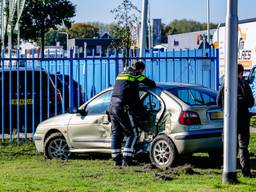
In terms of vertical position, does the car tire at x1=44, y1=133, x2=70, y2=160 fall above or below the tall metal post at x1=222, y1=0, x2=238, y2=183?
below

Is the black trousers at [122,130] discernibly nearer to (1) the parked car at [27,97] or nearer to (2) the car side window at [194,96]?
(2) the car side window at [194,96]

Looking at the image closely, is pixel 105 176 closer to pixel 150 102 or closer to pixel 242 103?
pixel 150 102

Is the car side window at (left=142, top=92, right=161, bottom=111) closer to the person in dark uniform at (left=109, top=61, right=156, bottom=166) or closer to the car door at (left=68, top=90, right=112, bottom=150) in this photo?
the person in dark uniform at (left=109, top=61, right=156, bottom=166)

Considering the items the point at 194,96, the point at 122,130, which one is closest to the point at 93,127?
the point at 122,130

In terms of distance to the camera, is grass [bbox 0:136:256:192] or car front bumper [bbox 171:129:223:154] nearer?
grass [bbox 0:136:256:192]

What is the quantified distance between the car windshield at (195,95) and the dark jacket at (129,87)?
0.51m

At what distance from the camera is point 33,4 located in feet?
122

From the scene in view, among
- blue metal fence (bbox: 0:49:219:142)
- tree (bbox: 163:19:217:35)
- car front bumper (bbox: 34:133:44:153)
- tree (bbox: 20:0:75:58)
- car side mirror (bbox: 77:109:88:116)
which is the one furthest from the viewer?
tree (bbox: 163:19:217:35)

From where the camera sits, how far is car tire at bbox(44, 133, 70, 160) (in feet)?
43.7

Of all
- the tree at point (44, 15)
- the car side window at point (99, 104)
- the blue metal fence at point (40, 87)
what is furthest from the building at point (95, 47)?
the car side window at point (99, 104)

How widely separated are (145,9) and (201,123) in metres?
7.14

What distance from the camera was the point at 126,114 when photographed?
39.2 feet

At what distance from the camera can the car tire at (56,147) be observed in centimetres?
1331

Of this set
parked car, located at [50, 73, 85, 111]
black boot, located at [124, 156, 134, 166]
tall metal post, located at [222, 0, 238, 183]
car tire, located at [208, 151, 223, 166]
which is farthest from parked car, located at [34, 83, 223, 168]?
parked car, located at [50, 73, 85, 111]
